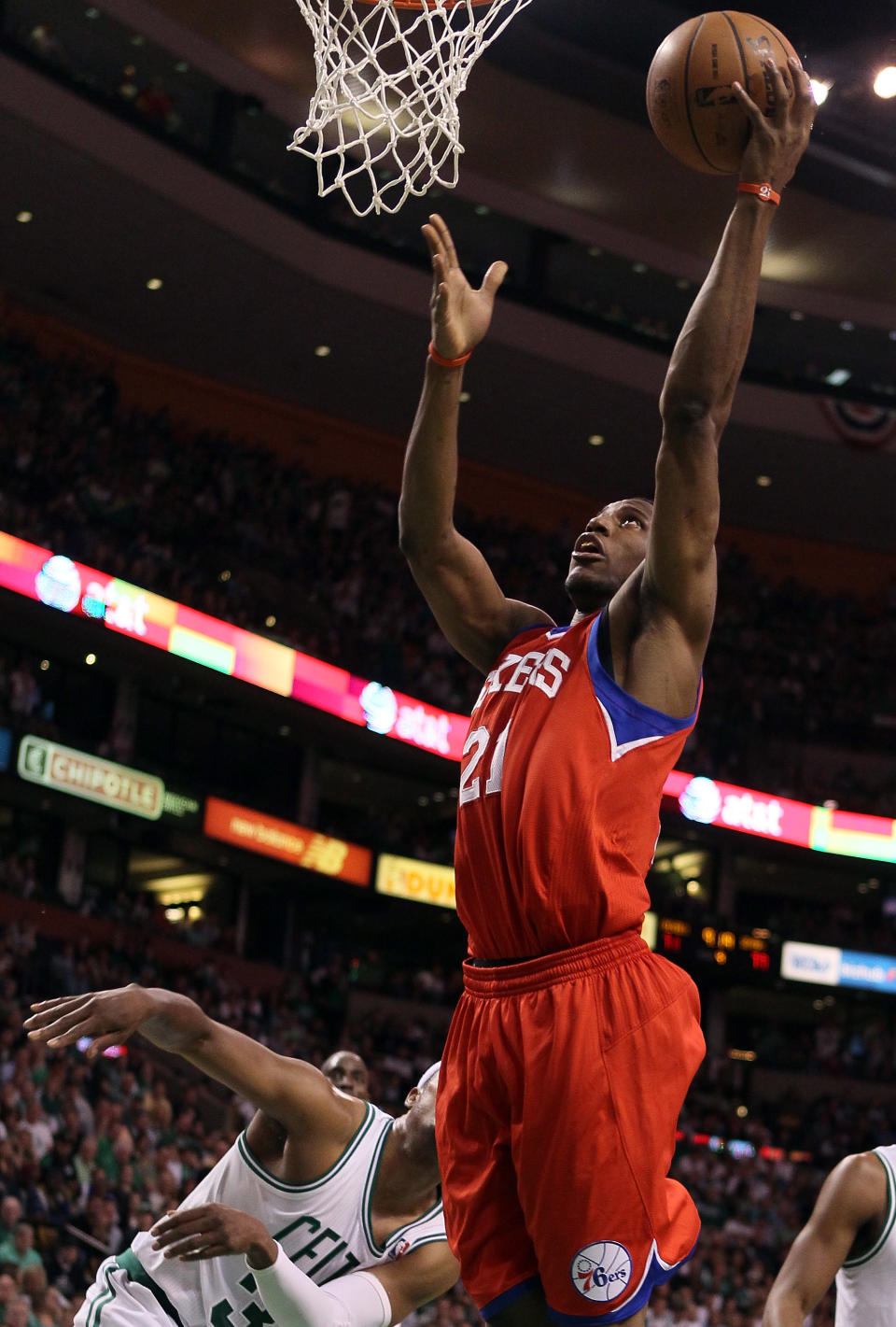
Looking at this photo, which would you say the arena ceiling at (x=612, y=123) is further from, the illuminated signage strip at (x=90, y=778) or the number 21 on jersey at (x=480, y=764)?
the number 21 on jersey at (x=480, y=764)

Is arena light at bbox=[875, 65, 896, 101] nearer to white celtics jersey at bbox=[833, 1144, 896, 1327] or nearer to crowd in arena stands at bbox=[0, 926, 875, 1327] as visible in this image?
crowd in arena stands at bbox=[0, 926, 875, 1327]

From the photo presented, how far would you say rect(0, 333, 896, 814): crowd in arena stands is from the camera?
19.0m

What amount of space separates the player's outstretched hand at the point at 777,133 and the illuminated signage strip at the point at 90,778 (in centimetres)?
1496

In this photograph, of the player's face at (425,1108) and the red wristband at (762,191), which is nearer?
the red wristband at (762,191)

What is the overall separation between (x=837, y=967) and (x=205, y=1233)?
21.5 metres

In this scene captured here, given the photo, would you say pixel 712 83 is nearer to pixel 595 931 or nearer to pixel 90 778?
pixel 595 931

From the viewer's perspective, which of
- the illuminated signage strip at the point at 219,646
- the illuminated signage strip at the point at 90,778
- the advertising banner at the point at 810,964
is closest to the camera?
the illuminated signage strip at the point at 219,646

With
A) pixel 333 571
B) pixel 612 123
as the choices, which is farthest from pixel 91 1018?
pixel 612 123

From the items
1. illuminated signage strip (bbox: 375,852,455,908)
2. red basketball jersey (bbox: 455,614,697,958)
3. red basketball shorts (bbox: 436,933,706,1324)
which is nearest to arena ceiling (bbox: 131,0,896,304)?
illuminated signage strip (bbox: 375,852,455,908)

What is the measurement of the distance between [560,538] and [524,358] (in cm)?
408

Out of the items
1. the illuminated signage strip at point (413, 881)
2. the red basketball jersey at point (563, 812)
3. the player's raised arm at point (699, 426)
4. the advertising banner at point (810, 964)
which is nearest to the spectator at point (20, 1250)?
the red basketball jersey at point (563, 812)

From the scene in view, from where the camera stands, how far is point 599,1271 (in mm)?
2818

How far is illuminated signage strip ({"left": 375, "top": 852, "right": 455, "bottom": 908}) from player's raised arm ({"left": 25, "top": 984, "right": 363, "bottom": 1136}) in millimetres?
16894

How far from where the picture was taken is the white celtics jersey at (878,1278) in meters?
4.25
